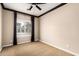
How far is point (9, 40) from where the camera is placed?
4.07 metres

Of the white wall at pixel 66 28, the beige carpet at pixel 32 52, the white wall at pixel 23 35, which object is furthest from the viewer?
the white wall at pixel 23 35

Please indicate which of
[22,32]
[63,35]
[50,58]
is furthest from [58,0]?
[22,32]

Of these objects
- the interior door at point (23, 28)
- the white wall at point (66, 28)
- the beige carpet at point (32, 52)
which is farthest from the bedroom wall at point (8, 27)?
the white wall at point (66, 28)

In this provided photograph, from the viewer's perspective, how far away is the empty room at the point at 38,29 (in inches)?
107

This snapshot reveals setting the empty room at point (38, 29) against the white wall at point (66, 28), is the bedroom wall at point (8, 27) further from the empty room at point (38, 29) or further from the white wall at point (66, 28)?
the white wall at point (66, 28)

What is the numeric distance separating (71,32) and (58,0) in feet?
8.21

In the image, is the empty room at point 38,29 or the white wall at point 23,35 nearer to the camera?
the empty room at point 38,29

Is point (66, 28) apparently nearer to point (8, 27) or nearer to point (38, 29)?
point (38, 29)

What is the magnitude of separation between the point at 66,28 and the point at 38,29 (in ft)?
9.34

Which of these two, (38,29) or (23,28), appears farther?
(38,29)

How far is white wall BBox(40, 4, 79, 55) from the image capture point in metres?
2.58

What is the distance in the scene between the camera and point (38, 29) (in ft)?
18.3

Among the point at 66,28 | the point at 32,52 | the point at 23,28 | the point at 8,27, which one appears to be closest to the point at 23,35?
the point at 23,28

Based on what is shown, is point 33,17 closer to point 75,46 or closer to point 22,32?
point 22,32
